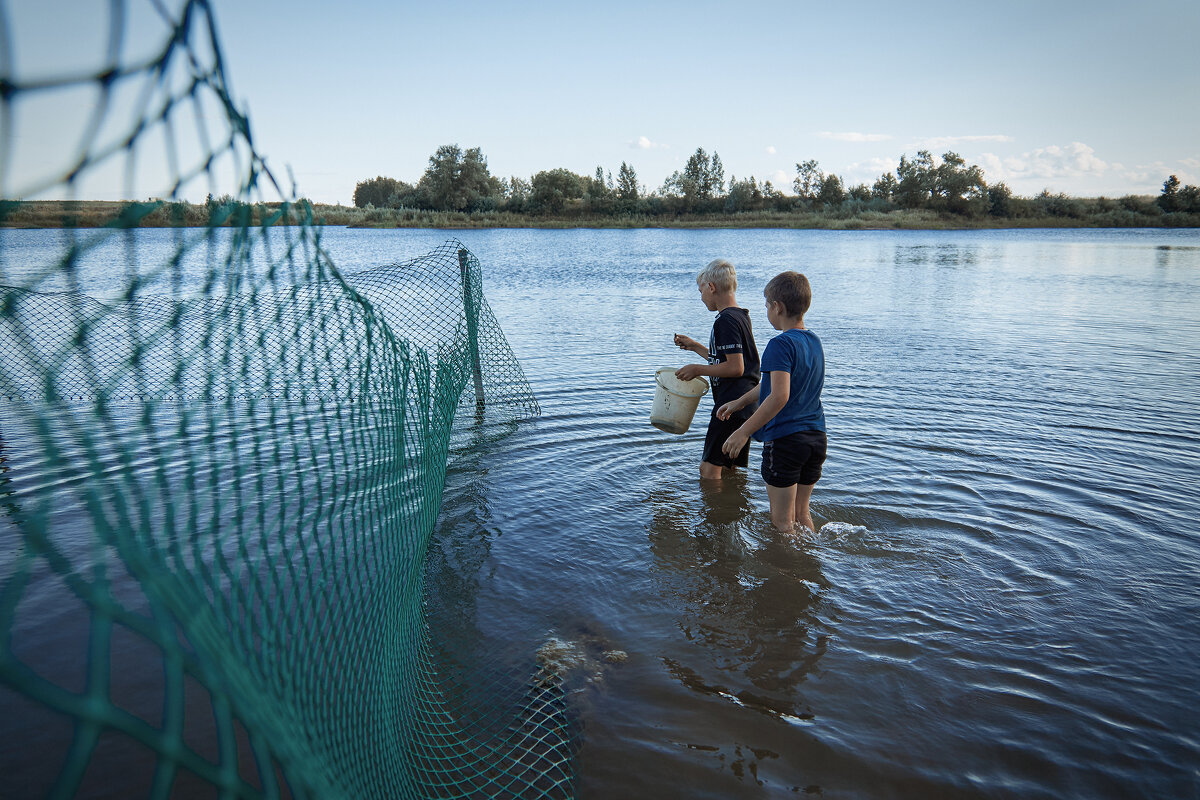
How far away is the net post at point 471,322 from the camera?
791cm

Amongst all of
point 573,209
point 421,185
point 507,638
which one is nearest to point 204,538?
point 507,638

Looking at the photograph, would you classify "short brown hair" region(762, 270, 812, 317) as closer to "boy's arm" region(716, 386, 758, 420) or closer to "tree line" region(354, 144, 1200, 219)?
"boy's arm" region(716, 386, 758, 420)

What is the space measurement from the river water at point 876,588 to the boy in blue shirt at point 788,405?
1.80ft

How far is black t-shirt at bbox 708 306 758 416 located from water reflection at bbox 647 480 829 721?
89 cm

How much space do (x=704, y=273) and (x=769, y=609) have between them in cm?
254

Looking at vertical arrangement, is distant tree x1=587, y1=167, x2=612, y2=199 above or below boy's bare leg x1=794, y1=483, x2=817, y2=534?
above

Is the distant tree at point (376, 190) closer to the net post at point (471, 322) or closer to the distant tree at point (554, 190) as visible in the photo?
the distant tree at point (554, 190)

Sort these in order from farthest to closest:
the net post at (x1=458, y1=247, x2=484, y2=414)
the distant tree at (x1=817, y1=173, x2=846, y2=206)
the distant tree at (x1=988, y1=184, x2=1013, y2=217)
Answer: the distant tree at (x1=817, y1=173, x2=846, y2=206)
the distant tree at (x1=988, y1=184, x2=1013, y2=217)
the net post at (x1=458, y1=247, x2=484, y2=414)

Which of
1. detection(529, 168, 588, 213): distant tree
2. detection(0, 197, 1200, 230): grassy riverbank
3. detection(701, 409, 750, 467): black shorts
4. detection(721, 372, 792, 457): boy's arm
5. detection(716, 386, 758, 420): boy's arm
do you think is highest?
detection(529, 168, 588, 213): distant tree

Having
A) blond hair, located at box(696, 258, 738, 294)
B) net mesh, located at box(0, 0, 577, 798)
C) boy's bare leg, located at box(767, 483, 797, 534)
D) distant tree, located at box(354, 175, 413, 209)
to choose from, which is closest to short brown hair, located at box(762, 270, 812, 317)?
blond hair, located at box(696, 258, 738, 294)

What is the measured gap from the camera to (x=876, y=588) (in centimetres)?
456

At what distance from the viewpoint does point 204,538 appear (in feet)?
16.2

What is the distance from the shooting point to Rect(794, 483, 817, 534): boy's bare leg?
5172 mm

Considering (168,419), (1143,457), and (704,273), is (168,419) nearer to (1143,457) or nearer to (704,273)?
Answer: (704,273)
